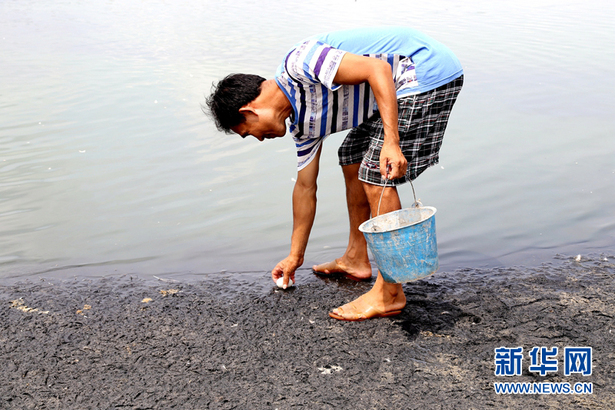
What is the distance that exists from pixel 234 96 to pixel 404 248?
1085 mm

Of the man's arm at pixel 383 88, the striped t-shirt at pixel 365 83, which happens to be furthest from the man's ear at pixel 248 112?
the man's arm at pixel 383 88

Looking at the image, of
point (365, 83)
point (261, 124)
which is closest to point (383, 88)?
point (365, 83)

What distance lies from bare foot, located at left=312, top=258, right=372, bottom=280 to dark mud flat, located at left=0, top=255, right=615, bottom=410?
79 mm

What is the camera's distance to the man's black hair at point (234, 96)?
2.74 m

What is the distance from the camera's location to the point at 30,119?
691 cm

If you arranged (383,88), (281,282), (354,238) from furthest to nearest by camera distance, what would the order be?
(354,238) → (281,282) → (383,88)

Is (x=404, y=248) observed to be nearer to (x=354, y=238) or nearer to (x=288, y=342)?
(x=288, y=342)

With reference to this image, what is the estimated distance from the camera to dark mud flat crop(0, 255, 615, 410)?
7.80 feet

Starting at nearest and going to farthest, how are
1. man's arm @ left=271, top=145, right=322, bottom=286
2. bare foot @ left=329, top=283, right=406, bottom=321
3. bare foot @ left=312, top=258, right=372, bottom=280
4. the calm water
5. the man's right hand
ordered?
bare foot @ left=329, top=283, right=406, bottom=321 → man's arm @ left=271, top=145, right=322, bottom=286 → the man's right hand → bare foot @ left=312, top=258, right=372, bottom=280 → the calm water

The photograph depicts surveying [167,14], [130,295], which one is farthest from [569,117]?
[167,14]

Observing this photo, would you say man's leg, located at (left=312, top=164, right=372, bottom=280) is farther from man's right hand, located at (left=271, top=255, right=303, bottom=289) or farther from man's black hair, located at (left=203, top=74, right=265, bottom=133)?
man's black hair, located at (left=203, top=74, right=265, bottom=133)

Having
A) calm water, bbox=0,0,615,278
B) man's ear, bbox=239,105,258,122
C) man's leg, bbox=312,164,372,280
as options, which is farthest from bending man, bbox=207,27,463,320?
calm water, bbox=0,0,615,278

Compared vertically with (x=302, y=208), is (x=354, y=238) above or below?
below

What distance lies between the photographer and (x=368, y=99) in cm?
283
